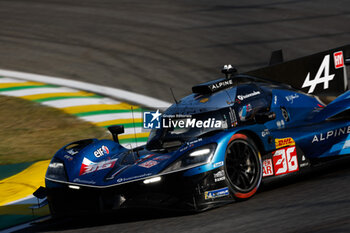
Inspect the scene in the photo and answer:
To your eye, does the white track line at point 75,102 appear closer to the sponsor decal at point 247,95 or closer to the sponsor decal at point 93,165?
the sponsor decal at point 93,165

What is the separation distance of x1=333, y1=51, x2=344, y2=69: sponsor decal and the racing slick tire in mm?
3145

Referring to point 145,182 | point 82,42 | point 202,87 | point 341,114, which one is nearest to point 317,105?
point 341,114

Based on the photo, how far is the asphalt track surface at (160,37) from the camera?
13.5 m

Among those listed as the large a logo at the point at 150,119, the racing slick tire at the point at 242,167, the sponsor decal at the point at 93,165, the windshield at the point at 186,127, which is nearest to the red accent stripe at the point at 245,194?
the racing slick tire at the point at 242,167

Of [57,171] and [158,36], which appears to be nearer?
[57,171]

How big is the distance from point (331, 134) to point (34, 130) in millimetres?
5570

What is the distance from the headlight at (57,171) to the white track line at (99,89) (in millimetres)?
4856

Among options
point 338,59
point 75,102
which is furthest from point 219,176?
point 75,102

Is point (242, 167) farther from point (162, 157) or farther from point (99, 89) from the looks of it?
point (99, 89)

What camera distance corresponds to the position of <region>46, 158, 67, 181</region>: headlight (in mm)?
6184

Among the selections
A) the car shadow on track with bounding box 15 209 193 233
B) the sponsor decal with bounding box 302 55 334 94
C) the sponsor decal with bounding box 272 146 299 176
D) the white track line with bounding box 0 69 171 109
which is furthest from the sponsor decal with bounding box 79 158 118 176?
the white track line with bounding box 0 69 171 109

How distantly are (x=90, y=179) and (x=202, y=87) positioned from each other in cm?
174

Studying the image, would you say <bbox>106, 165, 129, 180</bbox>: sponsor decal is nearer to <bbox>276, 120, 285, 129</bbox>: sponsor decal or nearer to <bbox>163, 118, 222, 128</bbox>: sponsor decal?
<bbox>163, 118, 222, 128</bbox>: sponsor decal

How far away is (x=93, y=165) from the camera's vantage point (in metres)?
6.33
